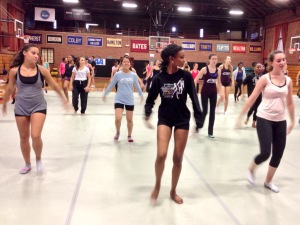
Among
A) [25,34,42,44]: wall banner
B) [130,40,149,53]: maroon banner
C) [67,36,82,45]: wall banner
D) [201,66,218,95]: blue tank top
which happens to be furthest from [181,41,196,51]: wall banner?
[201,66,218,95]: blue tank top

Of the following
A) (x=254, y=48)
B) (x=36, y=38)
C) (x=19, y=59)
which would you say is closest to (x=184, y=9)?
(x=254, y=48)

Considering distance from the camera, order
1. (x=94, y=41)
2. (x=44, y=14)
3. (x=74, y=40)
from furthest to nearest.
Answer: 1. (x=94, y=41)
2. (x=74, y=40)
3. (x=44, y=14)

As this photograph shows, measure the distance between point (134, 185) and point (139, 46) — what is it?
2878 centimetres

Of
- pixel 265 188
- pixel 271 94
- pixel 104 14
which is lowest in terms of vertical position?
pixel 265 188

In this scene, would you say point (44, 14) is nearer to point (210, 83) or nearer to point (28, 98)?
point (210, 83)

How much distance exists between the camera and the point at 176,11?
34.6 meters

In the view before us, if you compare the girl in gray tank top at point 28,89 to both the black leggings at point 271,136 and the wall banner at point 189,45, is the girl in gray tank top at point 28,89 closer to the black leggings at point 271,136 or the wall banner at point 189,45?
the black leggings at point 271,136

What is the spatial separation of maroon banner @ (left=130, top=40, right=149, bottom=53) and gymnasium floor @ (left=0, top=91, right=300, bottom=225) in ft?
83.4

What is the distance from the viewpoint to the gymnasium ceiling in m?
31.3

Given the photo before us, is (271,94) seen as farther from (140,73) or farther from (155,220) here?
(140,73)

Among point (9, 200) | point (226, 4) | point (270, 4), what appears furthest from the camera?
point (226, 4)

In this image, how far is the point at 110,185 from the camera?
443 centimetres

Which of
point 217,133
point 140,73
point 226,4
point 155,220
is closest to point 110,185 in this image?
point 155,220

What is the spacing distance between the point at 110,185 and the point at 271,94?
2467 millimetres
